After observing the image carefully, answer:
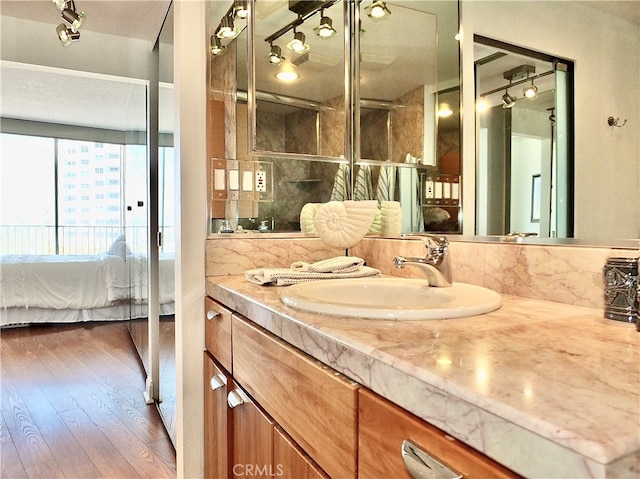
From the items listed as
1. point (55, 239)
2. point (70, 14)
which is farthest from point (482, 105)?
point (55, 239)

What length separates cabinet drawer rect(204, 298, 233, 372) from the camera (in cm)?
122

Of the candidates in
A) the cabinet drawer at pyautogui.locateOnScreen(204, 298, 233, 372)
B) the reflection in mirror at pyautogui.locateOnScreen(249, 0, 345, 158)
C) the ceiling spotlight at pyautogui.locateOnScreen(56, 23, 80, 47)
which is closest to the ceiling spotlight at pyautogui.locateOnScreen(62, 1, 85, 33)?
the ceiling spotlight at pyautogui.locateOnScreen(56, 23, 80, 47)

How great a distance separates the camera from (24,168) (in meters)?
5.61

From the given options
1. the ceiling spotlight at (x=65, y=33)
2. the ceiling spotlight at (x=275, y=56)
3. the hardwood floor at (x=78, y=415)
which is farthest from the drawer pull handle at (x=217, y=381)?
the ceiling spotlight at (x=65, y=33)

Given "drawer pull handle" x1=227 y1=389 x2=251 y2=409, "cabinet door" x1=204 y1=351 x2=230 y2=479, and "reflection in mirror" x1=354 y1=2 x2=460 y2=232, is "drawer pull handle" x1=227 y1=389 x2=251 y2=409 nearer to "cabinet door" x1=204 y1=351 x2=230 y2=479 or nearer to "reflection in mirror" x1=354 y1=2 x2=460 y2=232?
"cabinet door" x1=204 y1=351 x2=230 y2=479

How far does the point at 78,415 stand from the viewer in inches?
94.9

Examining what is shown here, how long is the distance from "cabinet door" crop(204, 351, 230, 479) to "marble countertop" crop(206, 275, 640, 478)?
52cm

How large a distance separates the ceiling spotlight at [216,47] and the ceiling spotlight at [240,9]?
14 cm

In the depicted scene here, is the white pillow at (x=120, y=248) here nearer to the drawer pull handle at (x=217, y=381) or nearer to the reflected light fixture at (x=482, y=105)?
the drawer pull handle at (x=217, y=381)

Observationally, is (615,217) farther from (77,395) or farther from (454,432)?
(77,395)

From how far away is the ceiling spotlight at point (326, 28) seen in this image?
5.94 feet

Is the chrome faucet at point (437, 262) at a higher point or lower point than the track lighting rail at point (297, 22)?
lower

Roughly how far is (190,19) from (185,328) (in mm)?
1038

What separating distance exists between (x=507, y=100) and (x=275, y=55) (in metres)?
0.93
